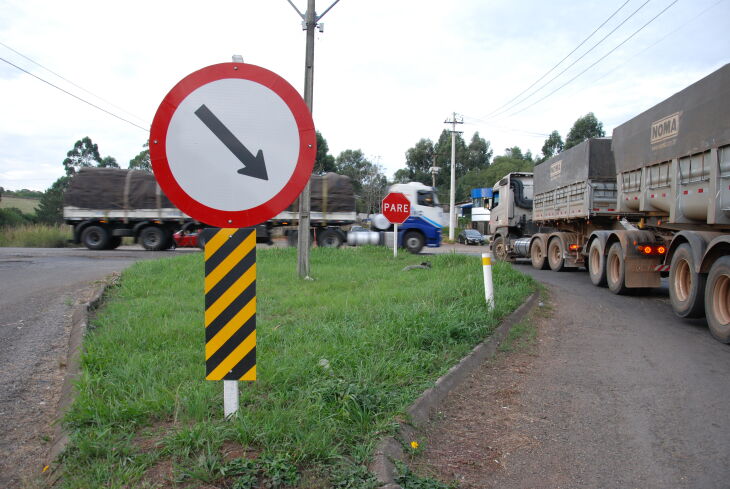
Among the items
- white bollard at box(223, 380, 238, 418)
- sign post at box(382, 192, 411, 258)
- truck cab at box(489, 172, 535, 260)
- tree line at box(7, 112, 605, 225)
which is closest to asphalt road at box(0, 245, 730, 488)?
white bollard at box(223, 380, 238, 418)

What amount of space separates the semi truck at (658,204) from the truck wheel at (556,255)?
29 mm

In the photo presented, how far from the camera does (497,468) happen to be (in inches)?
122

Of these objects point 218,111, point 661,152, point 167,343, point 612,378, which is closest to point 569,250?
point 661,152

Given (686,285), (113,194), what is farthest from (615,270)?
(113,194)

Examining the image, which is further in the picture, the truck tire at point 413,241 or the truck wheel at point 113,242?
the truck wheel at point 113,242

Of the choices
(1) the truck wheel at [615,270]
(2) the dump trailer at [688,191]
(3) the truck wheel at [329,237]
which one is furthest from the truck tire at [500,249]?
(2) the dump trailer at [688,191]

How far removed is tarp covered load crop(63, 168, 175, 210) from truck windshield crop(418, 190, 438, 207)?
10.2 metres

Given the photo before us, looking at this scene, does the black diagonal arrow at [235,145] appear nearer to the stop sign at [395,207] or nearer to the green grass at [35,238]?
the stop sign at [395,207]

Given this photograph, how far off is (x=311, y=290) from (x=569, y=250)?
26.5ft

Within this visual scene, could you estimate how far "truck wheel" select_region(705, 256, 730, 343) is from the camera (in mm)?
6082

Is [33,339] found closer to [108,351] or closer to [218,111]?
[108,351]

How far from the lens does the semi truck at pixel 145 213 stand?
70.6ft

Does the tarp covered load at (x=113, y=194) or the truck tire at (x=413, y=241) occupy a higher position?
the tarp covered load at (x=113, y=194)

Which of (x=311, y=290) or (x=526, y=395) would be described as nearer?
(x=526, y=395)
